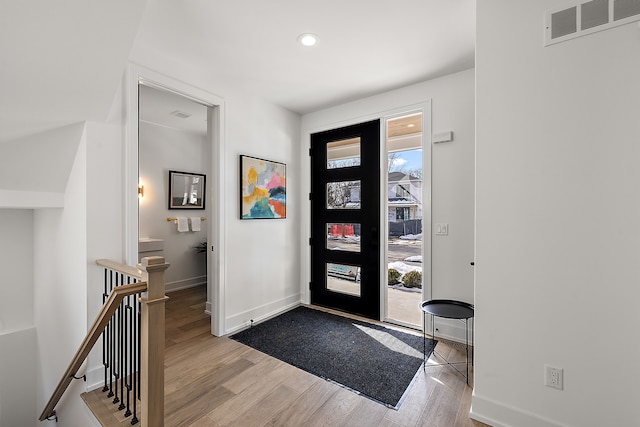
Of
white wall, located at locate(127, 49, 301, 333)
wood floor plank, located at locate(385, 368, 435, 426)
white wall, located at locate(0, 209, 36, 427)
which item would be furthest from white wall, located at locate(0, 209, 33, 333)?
wood floor plank, located at locate(385, 368, 435, 426)

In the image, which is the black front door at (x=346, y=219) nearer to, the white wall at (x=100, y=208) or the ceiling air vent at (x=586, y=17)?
the ceiling air vent at (x=586, y=17)

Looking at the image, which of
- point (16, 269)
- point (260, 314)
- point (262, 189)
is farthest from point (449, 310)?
point (16, 269)

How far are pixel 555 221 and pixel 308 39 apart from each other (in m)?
2.18

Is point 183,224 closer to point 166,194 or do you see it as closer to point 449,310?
point 166,194

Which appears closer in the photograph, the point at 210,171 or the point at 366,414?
the point at 366,414

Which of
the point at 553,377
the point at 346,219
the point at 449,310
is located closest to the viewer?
the point at 553,377

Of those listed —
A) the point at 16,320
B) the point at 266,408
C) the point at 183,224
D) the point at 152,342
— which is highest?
the point at 183,224

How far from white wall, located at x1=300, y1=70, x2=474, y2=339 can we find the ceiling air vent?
1.19m

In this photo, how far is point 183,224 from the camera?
496 cm

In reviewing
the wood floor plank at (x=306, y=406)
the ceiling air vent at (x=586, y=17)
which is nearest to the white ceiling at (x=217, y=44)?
the ceiling air vent at (x=586, y=17)

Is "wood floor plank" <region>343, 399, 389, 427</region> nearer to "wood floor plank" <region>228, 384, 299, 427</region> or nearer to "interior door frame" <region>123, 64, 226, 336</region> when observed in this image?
"wood floor plank" <region>228, 384, 299, 427</region>

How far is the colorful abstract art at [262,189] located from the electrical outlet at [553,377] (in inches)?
113

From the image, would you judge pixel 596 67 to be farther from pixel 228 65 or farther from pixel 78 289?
pixel 78 289

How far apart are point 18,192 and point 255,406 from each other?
2595 millimetres
